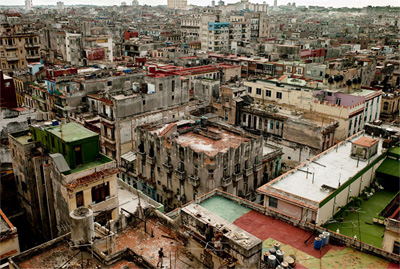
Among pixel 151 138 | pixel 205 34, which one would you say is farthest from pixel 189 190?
pixel 205 34

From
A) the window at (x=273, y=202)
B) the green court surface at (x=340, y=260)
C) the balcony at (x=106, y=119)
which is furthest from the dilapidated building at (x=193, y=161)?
the green court surface at (x=340, y=260)

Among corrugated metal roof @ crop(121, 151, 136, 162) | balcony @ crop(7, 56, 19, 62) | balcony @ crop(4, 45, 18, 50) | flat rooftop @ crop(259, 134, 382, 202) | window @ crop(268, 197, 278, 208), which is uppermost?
balcony @ crop(4, 45, 18, 50)

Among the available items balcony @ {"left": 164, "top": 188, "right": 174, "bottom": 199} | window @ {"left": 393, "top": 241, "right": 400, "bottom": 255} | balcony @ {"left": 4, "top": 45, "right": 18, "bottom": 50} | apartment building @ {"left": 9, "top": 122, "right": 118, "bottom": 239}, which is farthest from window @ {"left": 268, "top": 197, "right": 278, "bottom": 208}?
balcony @ {"left": 4, "top": 45, "right": 18, "bottom": 50}

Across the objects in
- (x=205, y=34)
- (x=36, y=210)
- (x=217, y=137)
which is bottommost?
(x=36, y=210)

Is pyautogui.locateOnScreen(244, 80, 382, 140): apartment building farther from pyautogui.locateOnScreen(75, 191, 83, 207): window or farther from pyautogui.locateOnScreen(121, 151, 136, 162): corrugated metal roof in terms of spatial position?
pyautogui.locateOnScreen(75, 191, 83, 207): window

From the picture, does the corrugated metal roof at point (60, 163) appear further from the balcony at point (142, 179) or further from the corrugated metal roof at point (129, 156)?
the corrugated metal roof at point (129, 156)

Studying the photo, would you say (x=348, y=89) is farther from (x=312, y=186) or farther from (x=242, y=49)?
(x=242, y=49)
